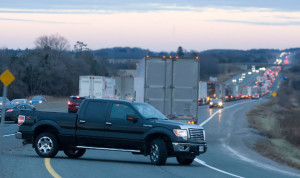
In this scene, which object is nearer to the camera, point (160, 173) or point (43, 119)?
point (160, 173)

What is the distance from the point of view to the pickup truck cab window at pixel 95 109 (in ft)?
50.9

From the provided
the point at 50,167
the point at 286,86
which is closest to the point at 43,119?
the point at 50,167

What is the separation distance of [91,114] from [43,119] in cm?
150

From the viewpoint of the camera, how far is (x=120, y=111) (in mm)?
Result: 15414

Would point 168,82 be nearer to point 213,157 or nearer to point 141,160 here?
point 213,157

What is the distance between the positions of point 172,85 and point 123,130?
10.1 m

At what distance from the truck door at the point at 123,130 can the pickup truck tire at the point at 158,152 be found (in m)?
0.41

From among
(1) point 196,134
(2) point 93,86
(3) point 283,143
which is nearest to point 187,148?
Answer: (1) point 196,134

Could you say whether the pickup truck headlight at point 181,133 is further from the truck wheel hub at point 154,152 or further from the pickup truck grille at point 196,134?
the truck wheel hub at point 154,152

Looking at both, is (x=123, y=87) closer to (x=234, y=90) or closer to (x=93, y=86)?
(x=93, y=86)

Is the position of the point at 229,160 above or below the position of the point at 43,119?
below

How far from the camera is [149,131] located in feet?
49.1

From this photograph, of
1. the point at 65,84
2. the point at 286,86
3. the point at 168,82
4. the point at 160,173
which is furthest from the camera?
the point at 65,84

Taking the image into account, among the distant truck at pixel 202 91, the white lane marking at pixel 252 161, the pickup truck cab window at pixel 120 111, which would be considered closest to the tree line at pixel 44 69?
the distant truck at pixel 202 91
